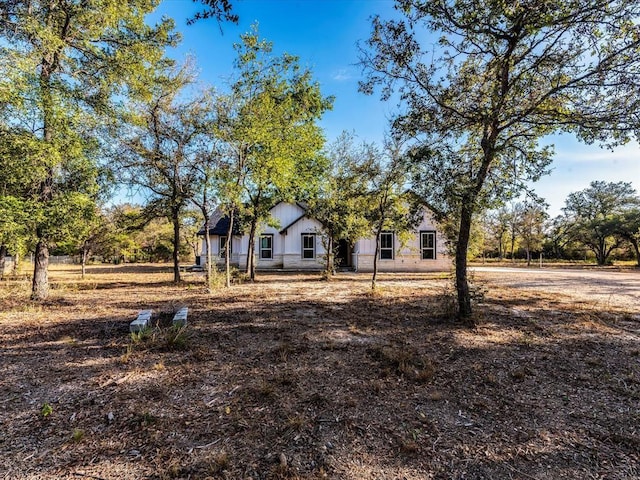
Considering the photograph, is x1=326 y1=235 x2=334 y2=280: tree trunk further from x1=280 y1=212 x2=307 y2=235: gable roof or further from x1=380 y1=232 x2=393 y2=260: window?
x1=280 y1=212 x2=307 y2=235: gable roof

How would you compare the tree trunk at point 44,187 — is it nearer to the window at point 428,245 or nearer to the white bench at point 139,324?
the white bench at point 139,324

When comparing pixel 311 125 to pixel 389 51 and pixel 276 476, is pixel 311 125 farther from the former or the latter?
pixel 276 476

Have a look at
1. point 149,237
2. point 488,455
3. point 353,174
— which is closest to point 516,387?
point 488,455

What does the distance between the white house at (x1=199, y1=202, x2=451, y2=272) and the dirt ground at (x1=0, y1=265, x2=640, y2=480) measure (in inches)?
560

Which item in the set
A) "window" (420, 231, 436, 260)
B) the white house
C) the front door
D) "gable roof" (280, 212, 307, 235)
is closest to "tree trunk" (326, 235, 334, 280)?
the white house

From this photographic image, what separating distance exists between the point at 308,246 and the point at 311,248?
0.83ft

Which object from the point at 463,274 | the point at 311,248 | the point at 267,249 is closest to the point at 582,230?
the point at 311,248

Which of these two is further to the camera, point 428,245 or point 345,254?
point 345,254

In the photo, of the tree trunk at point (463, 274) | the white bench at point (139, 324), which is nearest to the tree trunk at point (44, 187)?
the white bench at point (139, 324)

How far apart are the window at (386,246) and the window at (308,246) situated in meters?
4.62

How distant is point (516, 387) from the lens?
151 inches

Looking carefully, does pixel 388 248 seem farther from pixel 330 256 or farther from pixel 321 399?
pixel 321 399

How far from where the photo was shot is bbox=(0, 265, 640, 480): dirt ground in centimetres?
253

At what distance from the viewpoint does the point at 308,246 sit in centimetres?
2216
